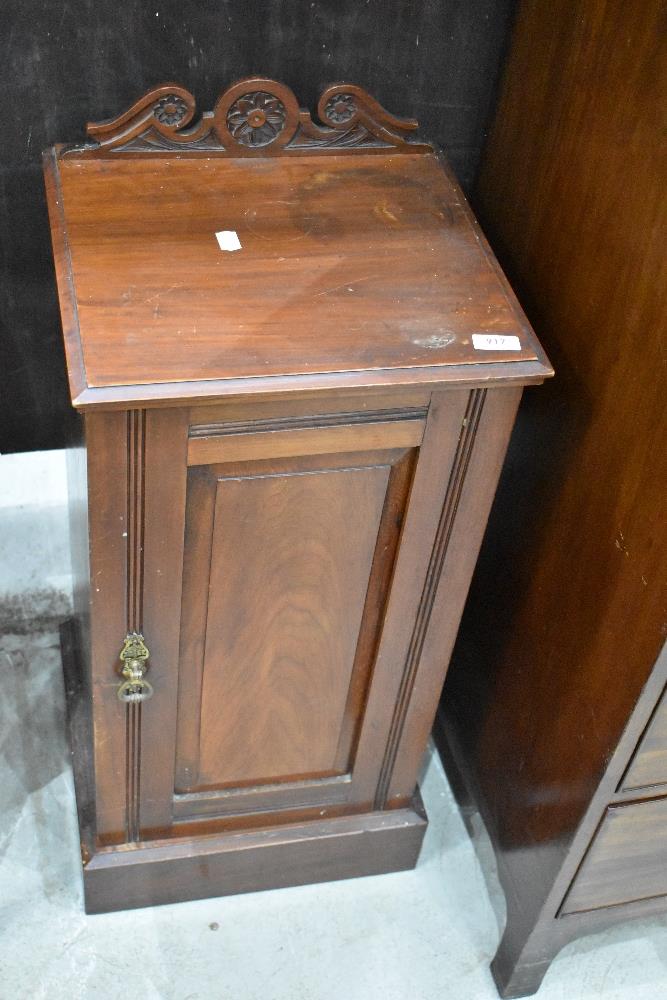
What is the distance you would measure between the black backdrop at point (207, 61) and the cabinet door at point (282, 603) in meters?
0.25

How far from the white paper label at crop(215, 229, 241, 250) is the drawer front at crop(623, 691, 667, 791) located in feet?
1.94

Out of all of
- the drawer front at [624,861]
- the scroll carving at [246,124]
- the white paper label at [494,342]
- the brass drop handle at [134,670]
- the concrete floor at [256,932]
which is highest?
the scroll carving at [246,124]

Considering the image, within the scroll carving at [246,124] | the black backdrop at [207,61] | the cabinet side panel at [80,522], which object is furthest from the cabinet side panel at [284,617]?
the scroll carving at [246,124]

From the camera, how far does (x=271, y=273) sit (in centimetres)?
115

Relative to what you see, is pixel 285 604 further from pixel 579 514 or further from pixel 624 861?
pixel 624 861

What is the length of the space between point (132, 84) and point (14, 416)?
0.46 meters

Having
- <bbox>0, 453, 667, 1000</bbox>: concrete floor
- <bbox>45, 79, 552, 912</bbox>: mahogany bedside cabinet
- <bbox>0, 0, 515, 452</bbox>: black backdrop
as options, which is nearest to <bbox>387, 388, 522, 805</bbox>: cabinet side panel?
<bbox>45, 79, 552, 912</bbox>: mahogany bedside cabinet

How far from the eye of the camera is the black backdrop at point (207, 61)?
124 centimetres

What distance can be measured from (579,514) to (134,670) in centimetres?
48

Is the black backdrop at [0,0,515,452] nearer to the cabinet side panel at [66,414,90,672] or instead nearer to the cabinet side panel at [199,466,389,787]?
the cabinet side panel at [66,414,90,672]

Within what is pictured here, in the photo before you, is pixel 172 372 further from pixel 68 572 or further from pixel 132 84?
pixel 68 572

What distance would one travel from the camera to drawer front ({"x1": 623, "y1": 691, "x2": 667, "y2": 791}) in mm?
1187

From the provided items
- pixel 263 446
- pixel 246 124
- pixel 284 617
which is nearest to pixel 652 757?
pixel 284 617

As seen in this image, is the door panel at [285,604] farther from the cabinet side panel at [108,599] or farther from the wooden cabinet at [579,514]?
the wooden cabinet at [579,514]
